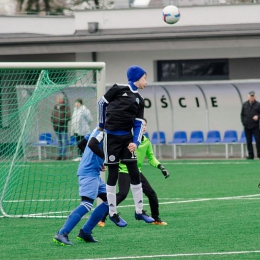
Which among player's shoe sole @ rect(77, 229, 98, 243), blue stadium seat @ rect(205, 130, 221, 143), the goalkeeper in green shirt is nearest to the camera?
player's shoe sole @ rect(77, 229, 98, 243)

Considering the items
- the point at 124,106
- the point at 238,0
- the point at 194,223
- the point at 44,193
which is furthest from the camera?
the point at 238,0

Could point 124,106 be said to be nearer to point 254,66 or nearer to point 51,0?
point 254,66

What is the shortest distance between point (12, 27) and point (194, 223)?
22.1 m

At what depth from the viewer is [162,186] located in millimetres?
19000

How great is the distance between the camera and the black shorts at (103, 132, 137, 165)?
1087cm

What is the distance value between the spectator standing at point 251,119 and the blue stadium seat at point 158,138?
3.51 m

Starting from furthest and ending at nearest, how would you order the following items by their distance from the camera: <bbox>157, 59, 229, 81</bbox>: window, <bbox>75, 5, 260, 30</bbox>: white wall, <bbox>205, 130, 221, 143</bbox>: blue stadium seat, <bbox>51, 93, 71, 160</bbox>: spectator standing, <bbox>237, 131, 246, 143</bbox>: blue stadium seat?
<bbox>157, 59, 229, 81</bbox>: window
<bbox>75, 5, 260, 30</bbox>: white wall
<bbox>205, 130, 221, 143</bbox>: blue stadium seat
<bbox>237, 131, 246, 143</bbox>: blue stadium seat
<bbox>51, 93, 71, 160</bbox>: spectator standing

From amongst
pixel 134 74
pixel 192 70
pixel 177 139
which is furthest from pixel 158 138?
pixel 134 74

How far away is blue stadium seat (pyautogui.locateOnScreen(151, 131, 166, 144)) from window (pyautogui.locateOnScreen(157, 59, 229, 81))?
287 cm

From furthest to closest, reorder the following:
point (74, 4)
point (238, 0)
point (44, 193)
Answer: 1. point (74, 4)
2. point (238, 0)
3. point (44, 193)

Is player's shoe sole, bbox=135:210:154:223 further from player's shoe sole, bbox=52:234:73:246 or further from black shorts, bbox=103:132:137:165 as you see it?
player's shoe sole, bbox=52:234:73:246

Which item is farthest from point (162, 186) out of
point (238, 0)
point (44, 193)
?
point (238, 0)

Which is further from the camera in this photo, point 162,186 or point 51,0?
point 51,0

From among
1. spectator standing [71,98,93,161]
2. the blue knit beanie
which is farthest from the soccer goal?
the blue knit beanie
